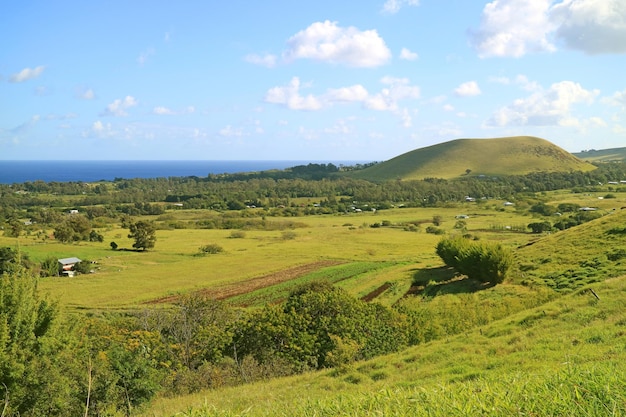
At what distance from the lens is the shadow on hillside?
4369 centimetres

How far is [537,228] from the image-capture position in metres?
93.9

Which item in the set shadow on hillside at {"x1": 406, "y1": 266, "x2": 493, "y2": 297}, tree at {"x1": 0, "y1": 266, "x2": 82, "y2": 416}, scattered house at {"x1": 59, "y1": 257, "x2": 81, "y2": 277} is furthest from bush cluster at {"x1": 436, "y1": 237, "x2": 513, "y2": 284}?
scattered house at {"x1": 59, "y1": 257, "x2": 81, "y2": 277}

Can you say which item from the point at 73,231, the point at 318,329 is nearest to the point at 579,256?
the point at 318,329

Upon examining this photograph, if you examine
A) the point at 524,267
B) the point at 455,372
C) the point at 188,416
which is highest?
the point at 188,416

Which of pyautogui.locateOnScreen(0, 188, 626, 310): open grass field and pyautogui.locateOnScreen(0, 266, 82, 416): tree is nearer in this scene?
pyautogui.locateOnScreen(0, 266, 82, 416): tree

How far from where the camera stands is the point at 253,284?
60.2m

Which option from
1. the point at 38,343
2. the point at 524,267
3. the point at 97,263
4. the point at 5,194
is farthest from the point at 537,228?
the point at 5,194

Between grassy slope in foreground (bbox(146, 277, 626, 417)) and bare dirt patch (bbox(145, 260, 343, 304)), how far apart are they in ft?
120

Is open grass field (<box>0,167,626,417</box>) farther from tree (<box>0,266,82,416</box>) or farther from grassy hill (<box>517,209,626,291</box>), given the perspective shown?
tree (<box>0,266,82,416</box>)

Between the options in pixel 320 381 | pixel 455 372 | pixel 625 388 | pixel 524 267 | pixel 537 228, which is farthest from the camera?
pixel 537 228

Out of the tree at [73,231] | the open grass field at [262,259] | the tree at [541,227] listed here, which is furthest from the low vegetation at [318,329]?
the tree at [73,231]

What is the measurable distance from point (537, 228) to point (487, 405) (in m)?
99.6

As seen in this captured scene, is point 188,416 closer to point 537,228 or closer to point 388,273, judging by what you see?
point 388,273

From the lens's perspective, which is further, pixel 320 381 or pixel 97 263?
pixel 97 263
